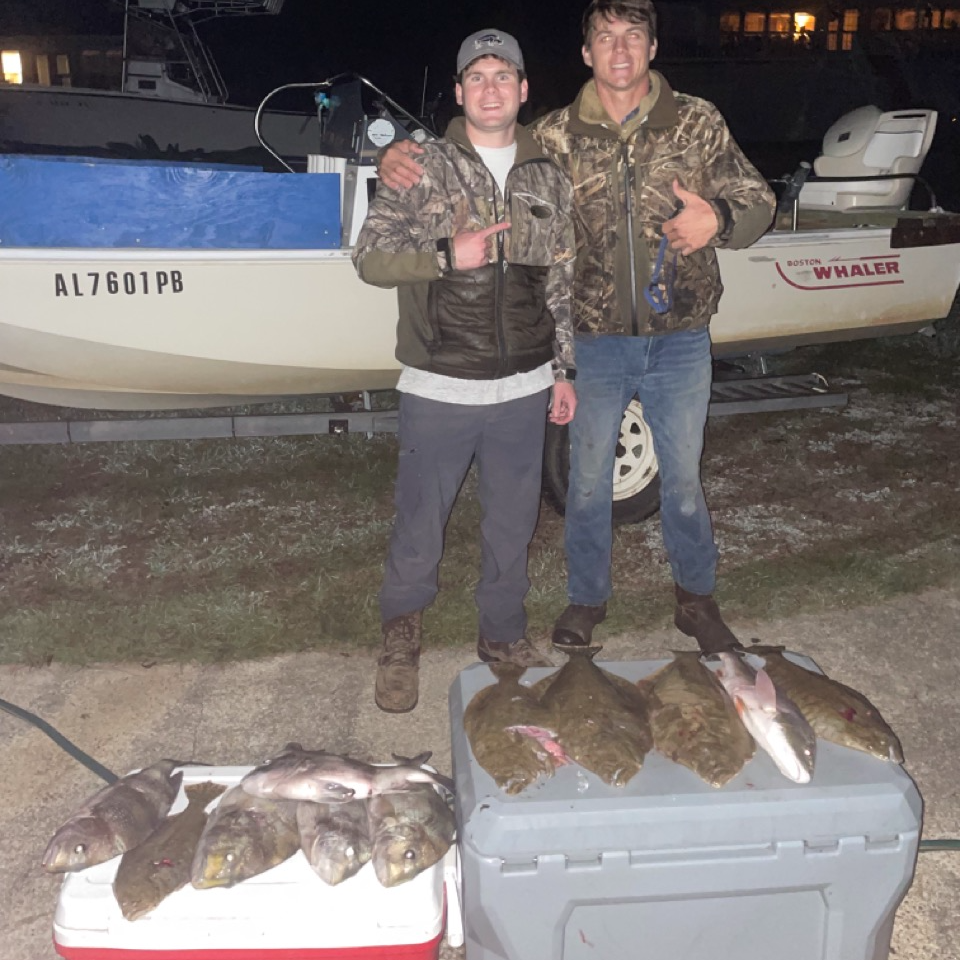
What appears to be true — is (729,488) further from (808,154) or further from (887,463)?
(808,154)

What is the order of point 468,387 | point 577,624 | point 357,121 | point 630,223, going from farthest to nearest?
point 357,121 → point 577,624 → point 630,223 → point 468,387

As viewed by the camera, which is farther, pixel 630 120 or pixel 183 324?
pixel 183 324

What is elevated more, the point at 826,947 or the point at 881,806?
the point at 881,806

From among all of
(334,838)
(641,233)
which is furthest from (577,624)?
(334,838)

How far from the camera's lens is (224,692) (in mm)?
3529

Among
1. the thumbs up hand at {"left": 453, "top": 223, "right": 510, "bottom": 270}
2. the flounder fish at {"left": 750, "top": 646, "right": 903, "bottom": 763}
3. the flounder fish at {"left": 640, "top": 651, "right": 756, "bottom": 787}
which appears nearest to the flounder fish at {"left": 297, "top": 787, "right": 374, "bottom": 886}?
the flounder fish at {"left": 640, "top": 651, "right": 756, "bottom": 787}

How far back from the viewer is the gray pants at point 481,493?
3.14m

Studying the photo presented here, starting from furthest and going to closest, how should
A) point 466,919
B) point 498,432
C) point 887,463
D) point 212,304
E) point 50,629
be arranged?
point 887,463 < point 212,304 < point 50,629 < point 498,432 < point 466,919

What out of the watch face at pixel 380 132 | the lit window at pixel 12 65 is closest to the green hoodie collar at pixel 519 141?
the watch face at pixel 380 132

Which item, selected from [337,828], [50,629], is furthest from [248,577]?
[337,828]

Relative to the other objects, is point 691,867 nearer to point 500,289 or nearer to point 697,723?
point 697,723

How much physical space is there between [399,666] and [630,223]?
175 cm

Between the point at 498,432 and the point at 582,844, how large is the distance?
1568 millimetres

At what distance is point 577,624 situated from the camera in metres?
3.64
